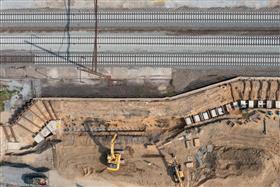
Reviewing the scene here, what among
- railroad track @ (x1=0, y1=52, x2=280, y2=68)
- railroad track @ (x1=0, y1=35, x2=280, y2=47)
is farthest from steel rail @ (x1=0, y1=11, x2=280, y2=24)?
railroad track @ (x1=0, y1=52, x2=280, y2=68)

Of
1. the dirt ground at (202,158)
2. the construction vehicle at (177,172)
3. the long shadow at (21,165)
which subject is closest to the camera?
the dirt ground at (202,158)

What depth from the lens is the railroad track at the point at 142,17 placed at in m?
44.0

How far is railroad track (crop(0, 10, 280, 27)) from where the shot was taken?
44031 mm

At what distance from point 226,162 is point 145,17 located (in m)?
17.9

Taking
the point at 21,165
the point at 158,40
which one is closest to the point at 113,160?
the point at 21,165

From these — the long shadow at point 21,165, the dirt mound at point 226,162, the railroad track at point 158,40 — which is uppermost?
the railroad track at point 158,40

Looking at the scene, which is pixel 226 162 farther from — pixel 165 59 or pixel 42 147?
pixel 42 147

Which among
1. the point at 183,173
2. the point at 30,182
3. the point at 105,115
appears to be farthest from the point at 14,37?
the point at 183,173

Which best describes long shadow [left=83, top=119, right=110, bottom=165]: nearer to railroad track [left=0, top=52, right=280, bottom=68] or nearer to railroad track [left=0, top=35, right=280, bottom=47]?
railroad track [left=0, top=52, right=280, bottom=68]

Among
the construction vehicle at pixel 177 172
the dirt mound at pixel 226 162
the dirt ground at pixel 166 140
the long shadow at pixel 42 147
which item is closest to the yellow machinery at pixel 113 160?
the dirt ground at pixel 166 140

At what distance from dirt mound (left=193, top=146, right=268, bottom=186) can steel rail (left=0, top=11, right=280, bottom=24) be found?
1389cm

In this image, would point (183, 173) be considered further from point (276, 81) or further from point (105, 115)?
point (276, 81)

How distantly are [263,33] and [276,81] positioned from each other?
17.1 feet

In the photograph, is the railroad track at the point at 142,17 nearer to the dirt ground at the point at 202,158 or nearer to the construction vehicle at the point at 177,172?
the dirt ground at the point at 202,158
